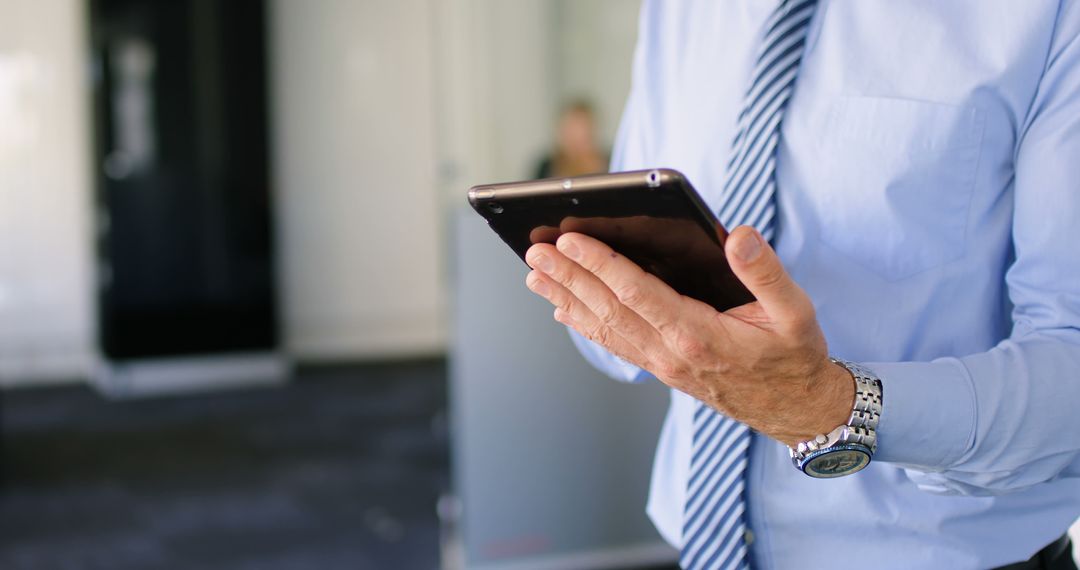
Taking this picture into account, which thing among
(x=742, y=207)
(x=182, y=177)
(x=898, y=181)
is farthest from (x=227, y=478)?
(x=898, y=181)

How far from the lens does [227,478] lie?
3619mm

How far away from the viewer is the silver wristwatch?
635mm

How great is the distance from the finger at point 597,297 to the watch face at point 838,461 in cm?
A: 14

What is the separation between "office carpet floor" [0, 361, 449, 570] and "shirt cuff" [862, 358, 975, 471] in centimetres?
231

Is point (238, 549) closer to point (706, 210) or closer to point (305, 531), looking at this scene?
point (305, 531)

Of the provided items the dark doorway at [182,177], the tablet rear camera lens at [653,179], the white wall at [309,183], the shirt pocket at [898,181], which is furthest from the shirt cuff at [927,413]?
the dark doorway at [182,177]

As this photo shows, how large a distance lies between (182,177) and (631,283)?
4.97 m

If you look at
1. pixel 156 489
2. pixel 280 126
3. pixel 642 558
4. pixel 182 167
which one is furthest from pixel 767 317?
pixel 280 126

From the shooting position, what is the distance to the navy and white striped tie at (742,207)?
2.55 ft

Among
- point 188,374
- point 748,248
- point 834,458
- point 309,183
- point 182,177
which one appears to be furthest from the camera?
point 309,183

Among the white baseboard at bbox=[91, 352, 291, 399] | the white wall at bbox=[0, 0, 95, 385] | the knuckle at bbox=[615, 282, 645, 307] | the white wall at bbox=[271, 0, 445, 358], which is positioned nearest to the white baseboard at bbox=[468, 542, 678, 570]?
the knuckle at bbox=[615, 282, 645, 307]

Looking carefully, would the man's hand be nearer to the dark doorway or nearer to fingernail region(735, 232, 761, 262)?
fingernail region(735, 232, 761, 262)

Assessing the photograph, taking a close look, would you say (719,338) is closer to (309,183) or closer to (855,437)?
(855,437)

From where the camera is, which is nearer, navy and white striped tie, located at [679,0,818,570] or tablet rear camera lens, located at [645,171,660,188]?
tablet rear camera lens, located at [645,171,660,188]
